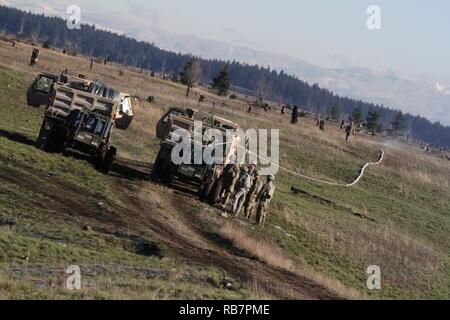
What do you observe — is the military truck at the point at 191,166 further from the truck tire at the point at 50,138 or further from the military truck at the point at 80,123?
the truck tire at the point at 50,138

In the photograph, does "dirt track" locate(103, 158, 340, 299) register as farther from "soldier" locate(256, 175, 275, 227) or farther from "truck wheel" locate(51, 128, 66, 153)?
"truck wheel" locate(51, 128, 66, 153)

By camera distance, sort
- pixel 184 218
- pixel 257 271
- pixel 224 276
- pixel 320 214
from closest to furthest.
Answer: pixel 224 276, pixel 257 271, pixel 184 218, pixel 320 214

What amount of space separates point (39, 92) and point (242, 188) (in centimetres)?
1159

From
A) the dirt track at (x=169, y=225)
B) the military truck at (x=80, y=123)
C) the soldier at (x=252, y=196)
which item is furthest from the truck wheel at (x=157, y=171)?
the soldier at (x=252, y=196)

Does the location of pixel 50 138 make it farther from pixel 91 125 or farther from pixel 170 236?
pixel 170 236

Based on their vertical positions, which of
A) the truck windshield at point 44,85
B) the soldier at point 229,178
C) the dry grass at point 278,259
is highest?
the truck windshield at point 44,85

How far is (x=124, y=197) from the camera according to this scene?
69.6 ft

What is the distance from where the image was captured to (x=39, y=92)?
2948 cm

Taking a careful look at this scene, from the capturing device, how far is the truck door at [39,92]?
29375 millimetres

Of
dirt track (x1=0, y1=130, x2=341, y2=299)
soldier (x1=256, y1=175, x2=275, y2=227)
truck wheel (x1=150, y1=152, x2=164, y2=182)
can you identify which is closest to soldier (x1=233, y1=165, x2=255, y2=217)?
soldier (x1=256, y1=175, x2=275, y2=227)

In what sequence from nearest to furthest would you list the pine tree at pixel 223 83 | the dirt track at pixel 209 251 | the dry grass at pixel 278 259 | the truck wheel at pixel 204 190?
the dirt track at pixel 209 251 → the dry grass at pixel 278 259 → the truck wheel at pixel 204 190 → the pine tree at pixel 223 83

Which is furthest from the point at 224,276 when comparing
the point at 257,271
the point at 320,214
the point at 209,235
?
the point at 320,214

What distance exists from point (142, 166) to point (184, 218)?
8.06m
